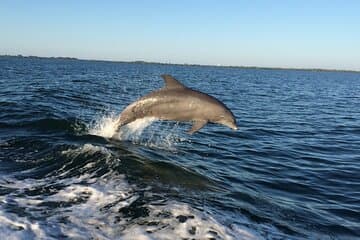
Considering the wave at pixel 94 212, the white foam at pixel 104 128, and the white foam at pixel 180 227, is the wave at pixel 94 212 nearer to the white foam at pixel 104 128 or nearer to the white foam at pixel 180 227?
the white foam at pixel 180 227

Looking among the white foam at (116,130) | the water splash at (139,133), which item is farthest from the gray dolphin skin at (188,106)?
the white foam at (116,130)

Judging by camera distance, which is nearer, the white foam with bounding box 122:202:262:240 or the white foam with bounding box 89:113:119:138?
the white foam with bounding box 122:202:262:240

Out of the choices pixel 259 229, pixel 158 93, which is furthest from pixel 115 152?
pixel 259 229

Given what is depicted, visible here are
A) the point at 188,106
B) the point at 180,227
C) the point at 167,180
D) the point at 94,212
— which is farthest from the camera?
the point at 188,106

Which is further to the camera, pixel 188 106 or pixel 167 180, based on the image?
pixel 188 106

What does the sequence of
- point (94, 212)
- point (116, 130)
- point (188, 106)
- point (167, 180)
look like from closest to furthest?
point (94, 212) → point (167, 180) → point (188, 106) → point (116, 130)

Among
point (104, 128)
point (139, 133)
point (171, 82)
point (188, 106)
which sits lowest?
point (139, 133)

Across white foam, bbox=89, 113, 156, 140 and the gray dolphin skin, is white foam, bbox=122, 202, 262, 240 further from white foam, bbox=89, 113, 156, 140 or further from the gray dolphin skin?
white foam, bbox=89, 113, 156, 140

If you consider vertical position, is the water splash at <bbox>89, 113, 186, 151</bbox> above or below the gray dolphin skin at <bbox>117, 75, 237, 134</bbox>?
below

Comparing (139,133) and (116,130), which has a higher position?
(116,130)

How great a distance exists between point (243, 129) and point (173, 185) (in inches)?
426

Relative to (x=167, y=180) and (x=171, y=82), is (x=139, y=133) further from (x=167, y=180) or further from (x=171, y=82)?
(x=167, y=180)

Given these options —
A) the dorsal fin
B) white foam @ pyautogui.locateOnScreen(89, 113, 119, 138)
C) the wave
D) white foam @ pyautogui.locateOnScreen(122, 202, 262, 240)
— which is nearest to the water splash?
white foam @ pyautogui.locateOnScreen(89, 113, 119, 138)

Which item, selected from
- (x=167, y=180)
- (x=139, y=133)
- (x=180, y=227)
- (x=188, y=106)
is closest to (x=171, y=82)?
(x=188, y=106)
